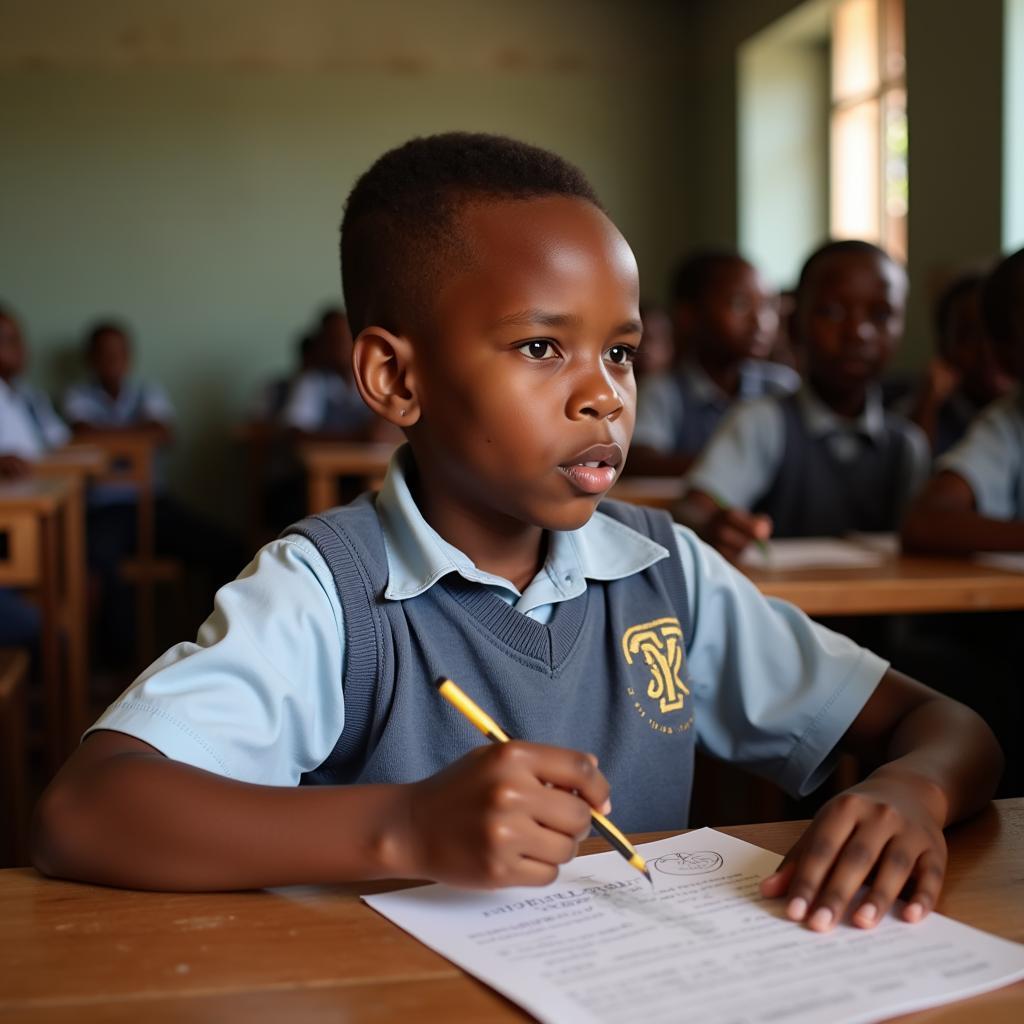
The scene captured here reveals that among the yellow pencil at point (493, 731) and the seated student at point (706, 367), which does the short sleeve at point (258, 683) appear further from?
the seated student at point (706, 367)

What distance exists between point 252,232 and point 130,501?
8.59 ft

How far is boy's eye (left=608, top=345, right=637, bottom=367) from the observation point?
97 centimetres

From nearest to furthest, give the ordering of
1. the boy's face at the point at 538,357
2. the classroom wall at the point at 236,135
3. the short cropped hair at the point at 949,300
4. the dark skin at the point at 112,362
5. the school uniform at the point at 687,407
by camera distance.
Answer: the boy's face at the point at 538,357
the short cropped hair at the point at 949,300
the school uniform at the point at 687,407
the dark skin at the point at 112,362
the classroom wall at the point at 236,135

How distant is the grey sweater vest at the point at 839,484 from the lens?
252 centimetres

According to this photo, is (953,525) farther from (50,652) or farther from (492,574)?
(50,652)

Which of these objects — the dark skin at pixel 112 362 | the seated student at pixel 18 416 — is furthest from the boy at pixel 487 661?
the dark skin at pixel 112 362

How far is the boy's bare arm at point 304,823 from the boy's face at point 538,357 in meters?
0.30

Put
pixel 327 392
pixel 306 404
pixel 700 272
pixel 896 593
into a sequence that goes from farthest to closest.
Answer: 1. pixel 327 392
2. pixel 306 404
3. pixel 700 272
4. pixel 896 593

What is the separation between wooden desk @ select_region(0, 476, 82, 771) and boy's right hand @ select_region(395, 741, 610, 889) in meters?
2.30

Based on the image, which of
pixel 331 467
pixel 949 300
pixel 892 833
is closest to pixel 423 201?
pixel 892 833

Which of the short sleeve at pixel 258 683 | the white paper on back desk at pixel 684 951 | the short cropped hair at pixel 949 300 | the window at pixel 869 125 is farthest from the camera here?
the window at pixel 869 125

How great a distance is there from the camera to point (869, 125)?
6070 millimetres

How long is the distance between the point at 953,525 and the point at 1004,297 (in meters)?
0.47

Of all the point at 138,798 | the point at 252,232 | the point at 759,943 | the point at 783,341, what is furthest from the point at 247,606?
the point at 252,232
